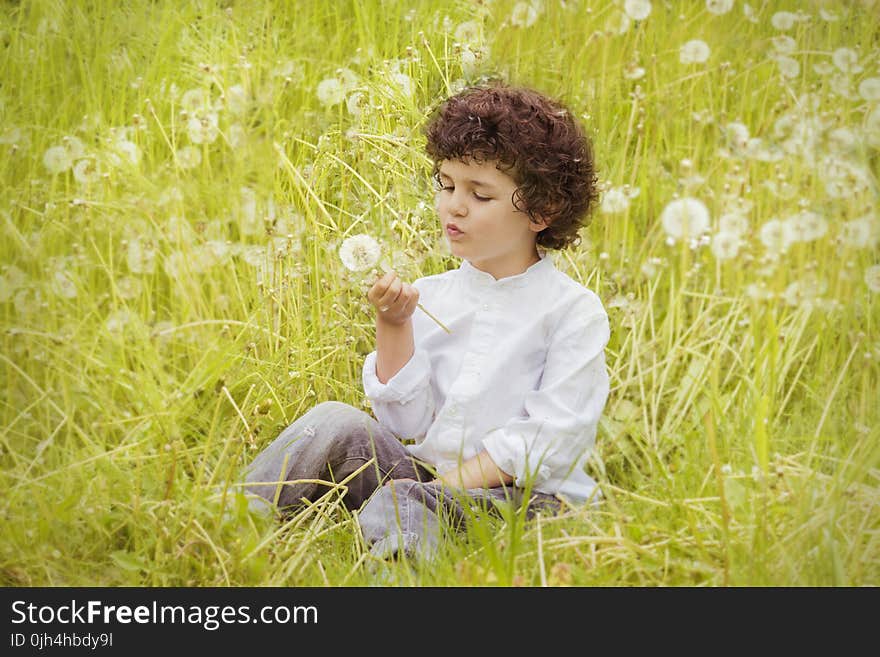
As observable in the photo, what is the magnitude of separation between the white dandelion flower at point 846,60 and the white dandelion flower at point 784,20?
156mm

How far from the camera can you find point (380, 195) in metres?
2.13

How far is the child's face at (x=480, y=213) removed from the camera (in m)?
1.65

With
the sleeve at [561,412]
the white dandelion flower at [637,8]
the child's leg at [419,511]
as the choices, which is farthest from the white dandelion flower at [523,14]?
the child's leg at [419,511]

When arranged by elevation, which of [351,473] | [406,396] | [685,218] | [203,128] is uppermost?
[203,128]

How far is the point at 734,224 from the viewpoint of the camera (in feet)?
6.77

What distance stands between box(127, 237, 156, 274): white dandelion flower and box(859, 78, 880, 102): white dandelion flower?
4.32 ft

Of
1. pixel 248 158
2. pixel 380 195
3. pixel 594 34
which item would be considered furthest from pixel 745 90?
pixel 248 158

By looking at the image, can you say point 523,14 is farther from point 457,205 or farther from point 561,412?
point 561,412

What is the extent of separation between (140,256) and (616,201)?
3.02 feet

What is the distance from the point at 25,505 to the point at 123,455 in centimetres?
17

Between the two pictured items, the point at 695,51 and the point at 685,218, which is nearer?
the point at 685,218

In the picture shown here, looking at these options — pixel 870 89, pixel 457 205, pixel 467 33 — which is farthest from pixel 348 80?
pixel 870 89

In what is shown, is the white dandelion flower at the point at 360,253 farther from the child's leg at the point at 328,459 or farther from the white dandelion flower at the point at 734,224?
the white dandelion flower at the point at 734,224
